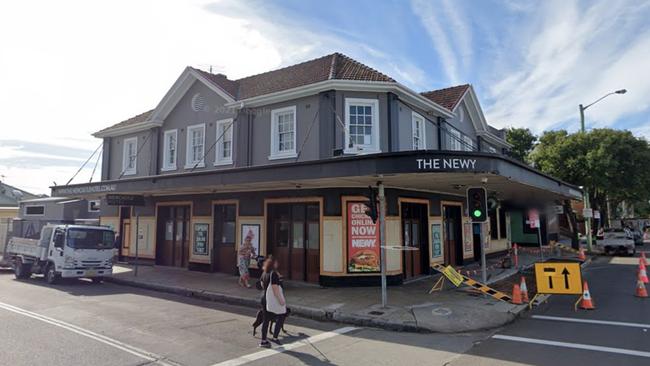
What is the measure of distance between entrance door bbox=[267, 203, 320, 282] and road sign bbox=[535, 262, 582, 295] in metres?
6.52

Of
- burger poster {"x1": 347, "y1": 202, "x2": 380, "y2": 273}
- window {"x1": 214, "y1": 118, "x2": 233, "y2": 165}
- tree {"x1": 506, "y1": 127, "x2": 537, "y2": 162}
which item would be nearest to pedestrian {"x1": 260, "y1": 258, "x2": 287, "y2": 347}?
burger poster {"x1": 347, "y1": 202, "x2": 380, "y2": 273}

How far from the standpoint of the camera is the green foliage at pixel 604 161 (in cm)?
2717

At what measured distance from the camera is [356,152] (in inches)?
559

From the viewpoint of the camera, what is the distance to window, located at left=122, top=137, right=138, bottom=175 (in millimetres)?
21391

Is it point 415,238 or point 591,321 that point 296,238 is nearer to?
point 415,238

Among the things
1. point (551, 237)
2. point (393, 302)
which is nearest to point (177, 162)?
point (393, 302)

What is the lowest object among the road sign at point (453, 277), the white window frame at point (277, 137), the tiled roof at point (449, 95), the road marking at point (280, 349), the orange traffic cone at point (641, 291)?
the road marking at point (280, 349)

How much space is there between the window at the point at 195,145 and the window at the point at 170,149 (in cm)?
105

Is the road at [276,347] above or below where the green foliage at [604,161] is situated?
below

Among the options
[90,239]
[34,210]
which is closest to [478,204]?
[90,239]

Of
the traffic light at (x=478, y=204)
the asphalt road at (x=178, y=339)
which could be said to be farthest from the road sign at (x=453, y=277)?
the asphalt road at (x=178, y=339)

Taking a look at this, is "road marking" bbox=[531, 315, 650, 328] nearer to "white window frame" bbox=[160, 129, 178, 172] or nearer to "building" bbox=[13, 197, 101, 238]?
"white window frame" bbox=[160, 129, 178, 172]

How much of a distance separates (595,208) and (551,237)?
5544mm

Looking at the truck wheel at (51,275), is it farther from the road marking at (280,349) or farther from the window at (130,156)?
the road marking at (280,349)
